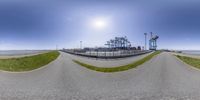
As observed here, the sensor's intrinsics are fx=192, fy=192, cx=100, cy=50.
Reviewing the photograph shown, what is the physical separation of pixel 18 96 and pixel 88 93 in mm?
2823

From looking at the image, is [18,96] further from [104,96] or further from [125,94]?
[125,94]

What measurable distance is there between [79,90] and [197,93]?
16.9 ft

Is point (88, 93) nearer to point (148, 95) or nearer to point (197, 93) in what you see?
point (148, 95)

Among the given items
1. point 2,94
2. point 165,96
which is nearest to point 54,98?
point 2,94

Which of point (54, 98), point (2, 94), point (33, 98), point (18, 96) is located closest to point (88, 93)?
point (54, 98)

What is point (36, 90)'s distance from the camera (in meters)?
8.77

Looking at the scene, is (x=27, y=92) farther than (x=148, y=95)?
Yes

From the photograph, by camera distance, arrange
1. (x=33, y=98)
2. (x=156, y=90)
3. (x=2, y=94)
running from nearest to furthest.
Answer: (x=33, y=98)
(x=2, y=94)
(x=156, y=90)

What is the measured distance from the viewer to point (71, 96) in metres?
7.72

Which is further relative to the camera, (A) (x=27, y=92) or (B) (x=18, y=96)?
(A) (x=27, y=92)


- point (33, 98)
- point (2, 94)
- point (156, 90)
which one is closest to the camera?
point (33, 98)

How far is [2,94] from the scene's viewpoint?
7.99 m

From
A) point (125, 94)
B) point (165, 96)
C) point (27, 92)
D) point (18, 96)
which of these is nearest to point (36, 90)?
point (27, 92)

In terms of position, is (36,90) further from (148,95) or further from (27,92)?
(148,95)
